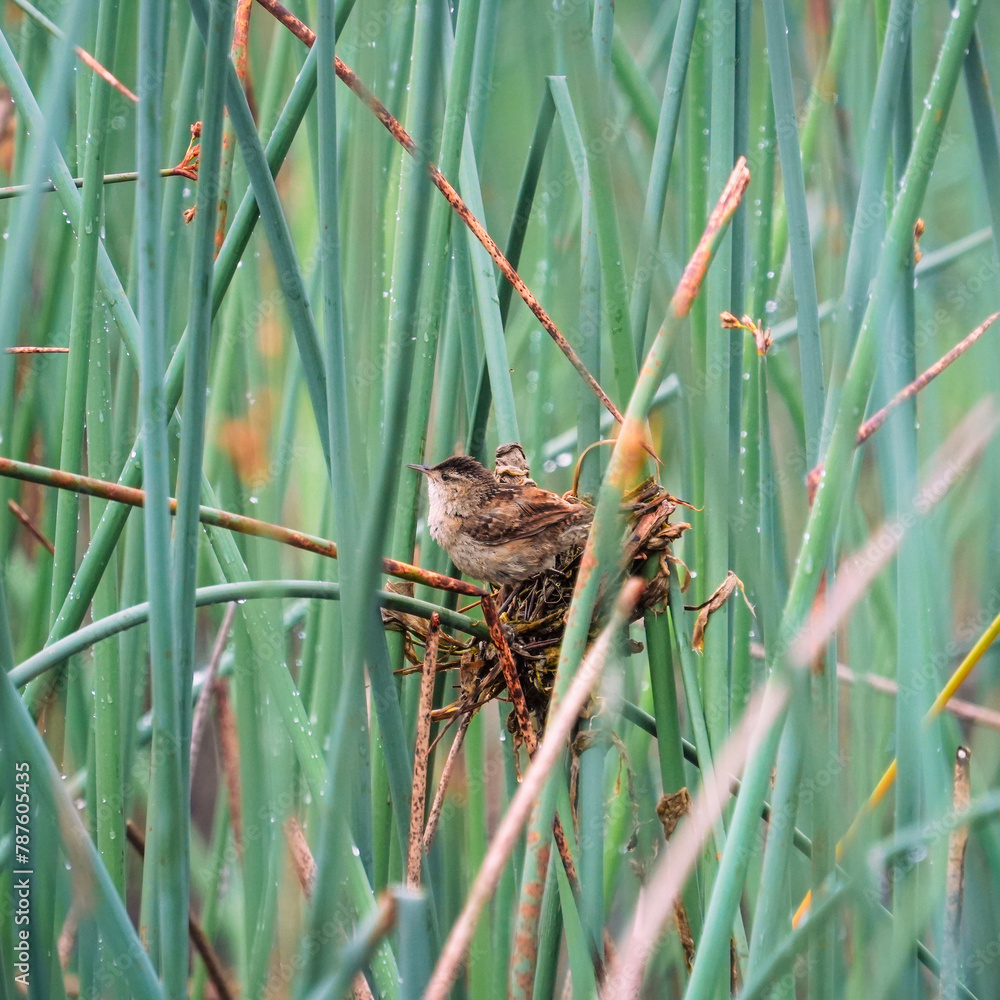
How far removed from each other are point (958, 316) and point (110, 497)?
1983mm

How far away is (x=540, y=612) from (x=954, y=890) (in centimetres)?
80

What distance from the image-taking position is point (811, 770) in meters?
0.85

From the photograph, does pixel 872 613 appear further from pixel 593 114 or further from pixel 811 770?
pixel 593 114

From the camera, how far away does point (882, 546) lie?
0.97 m

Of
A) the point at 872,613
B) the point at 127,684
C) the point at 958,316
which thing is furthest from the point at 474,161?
the point at 958,316

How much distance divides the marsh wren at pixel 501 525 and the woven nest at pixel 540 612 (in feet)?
0.11

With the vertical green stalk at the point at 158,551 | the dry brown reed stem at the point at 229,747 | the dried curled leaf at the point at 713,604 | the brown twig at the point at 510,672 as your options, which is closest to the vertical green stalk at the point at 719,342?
the dried curled leaf at the point at 713,604

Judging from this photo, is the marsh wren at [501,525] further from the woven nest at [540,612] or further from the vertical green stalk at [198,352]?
the vertical green stalk at [198,352]

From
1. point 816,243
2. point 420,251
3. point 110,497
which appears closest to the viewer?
point 420,251

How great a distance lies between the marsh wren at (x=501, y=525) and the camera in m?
1.80

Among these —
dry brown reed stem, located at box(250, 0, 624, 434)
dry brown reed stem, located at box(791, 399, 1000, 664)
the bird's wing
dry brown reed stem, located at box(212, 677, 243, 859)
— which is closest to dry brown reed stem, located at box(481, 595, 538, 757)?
dry brown reed stem, located at box(250, 0, 624, 434)

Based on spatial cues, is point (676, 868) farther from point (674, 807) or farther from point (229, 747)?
point (229, 747)

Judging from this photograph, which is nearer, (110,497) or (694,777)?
(110,497)

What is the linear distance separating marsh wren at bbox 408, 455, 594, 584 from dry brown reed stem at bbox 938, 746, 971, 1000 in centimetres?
80
